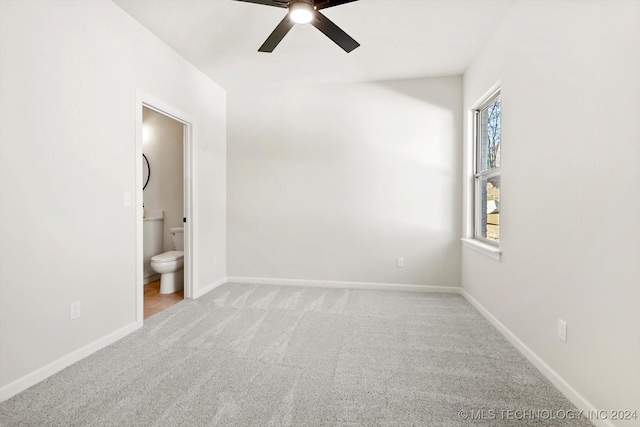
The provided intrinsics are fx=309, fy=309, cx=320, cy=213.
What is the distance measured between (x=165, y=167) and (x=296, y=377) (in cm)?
342

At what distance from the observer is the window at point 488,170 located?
2848mm

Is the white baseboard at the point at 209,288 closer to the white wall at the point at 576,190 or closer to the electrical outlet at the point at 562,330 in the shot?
the white wall at the point at 576,190

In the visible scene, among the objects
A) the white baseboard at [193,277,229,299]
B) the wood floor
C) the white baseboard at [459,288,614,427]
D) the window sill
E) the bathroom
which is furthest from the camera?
the bathroom

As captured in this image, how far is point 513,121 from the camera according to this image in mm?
2283

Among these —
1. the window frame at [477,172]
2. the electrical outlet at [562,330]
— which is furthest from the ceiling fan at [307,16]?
the electrical outlet at [562,330]

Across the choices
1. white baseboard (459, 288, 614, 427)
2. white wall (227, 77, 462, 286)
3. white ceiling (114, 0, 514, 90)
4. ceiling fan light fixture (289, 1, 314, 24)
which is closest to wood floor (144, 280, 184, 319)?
white wall (227, 77, 462, 286)

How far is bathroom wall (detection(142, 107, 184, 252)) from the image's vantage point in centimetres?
413

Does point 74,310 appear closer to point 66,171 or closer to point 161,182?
point 66,171

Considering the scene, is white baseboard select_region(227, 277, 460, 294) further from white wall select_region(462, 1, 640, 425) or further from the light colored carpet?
white wall select_region(462, 1, 640, 425)

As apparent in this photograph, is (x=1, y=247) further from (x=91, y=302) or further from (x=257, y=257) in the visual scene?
(x=257, y=257)

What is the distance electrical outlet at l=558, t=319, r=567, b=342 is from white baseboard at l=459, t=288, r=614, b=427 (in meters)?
0.22

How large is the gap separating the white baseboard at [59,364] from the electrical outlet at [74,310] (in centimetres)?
23

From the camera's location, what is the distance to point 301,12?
188 cm

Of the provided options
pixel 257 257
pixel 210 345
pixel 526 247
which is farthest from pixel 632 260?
pixel 257 257
